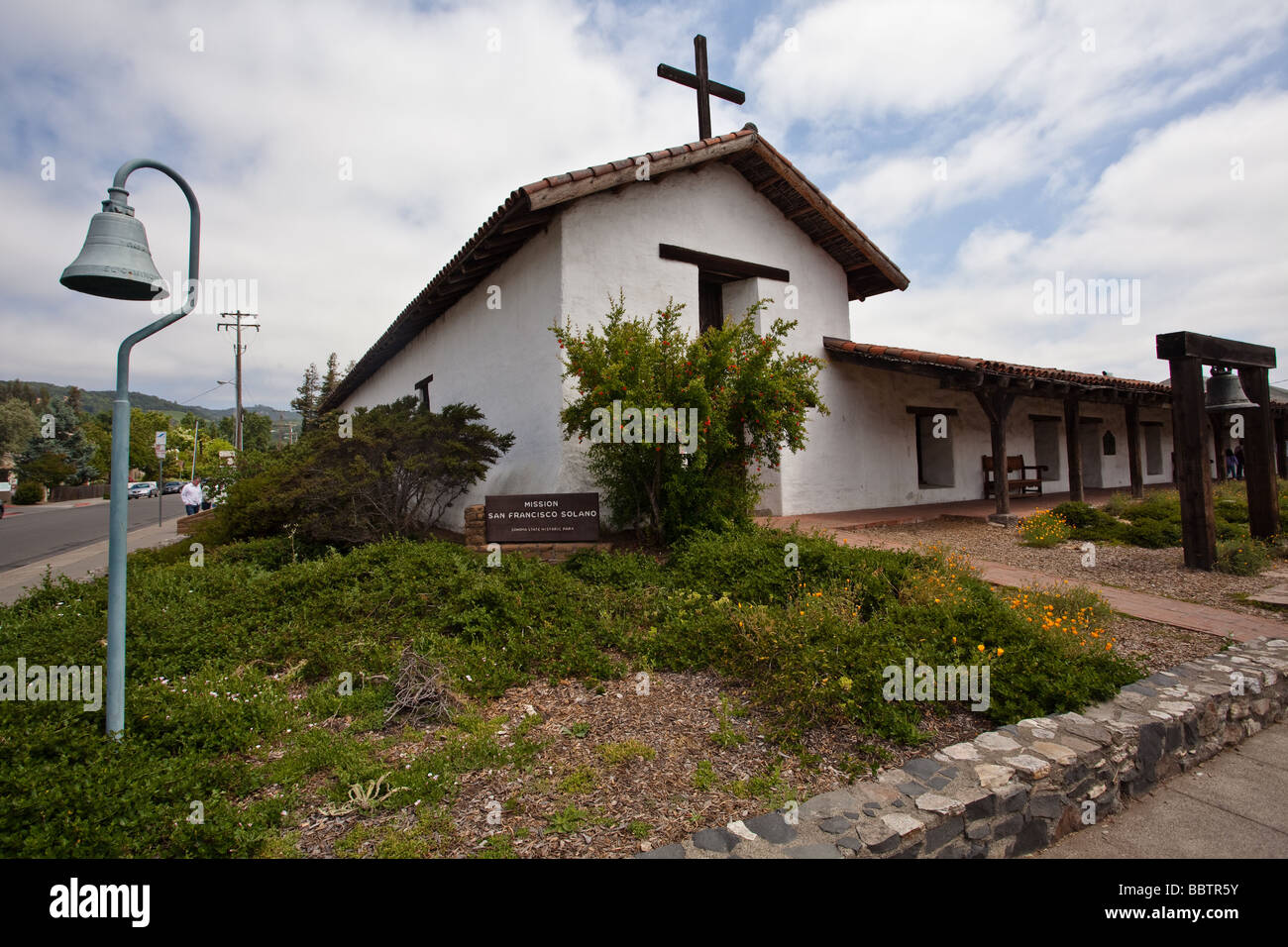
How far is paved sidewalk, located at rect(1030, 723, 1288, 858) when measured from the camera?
113 inches

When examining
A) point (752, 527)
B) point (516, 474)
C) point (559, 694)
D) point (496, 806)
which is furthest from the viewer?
point (516, 474)

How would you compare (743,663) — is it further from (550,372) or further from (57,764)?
(550,372)

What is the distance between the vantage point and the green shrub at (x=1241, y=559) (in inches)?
269

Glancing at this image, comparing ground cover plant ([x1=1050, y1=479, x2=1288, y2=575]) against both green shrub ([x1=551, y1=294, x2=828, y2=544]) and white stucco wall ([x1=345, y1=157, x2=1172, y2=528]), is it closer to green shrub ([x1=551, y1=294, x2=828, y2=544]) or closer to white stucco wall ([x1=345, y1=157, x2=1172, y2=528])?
white stucco wall ([x1=345, y1=157, x2=1172, y2=528])

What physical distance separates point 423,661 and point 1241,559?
28.1 ft

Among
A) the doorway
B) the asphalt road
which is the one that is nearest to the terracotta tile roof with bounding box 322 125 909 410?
the asphalt road

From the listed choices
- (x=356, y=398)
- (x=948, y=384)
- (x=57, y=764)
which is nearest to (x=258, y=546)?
(x=57, y=764)

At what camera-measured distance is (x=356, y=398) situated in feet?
67.8
